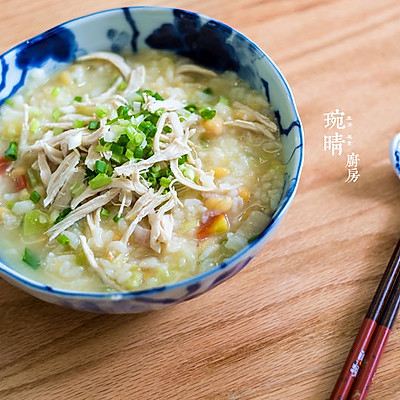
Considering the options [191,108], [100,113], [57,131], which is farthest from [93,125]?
[191,108]

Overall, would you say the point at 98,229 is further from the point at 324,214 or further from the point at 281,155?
the point at 324,214

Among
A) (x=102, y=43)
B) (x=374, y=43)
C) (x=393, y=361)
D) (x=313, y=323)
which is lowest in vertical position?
(x=393, y=361)

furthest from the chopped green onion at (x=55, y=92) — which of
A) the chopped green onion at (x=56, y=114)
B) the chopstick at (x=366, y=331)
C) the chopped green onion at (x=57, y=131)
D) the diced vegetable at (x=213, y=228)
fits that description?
the chopstick at (x=366, y=331)

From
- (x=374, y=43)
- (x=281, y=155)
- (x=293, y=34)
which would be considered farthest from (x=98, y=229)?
(x=374, y=43)

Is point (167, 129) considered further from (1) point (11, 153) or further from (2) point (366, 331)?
(2) point (366, 331)

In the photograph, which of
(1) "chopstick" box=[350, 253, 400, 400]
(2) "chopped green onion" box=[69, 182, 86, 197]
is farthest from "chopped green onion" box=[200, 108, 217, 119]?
(1) "chopstick" box=[350, 253, 400, 400]

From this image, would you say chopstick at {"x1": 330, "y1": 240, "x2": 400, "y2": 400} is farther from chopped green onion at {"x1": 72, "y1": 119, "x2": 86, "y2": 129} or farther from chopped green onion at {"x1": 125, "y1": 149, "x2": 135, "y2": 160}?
chopped green onion at {"x1": 72, "y1": 119, "x2": 86, "y2": 129}
